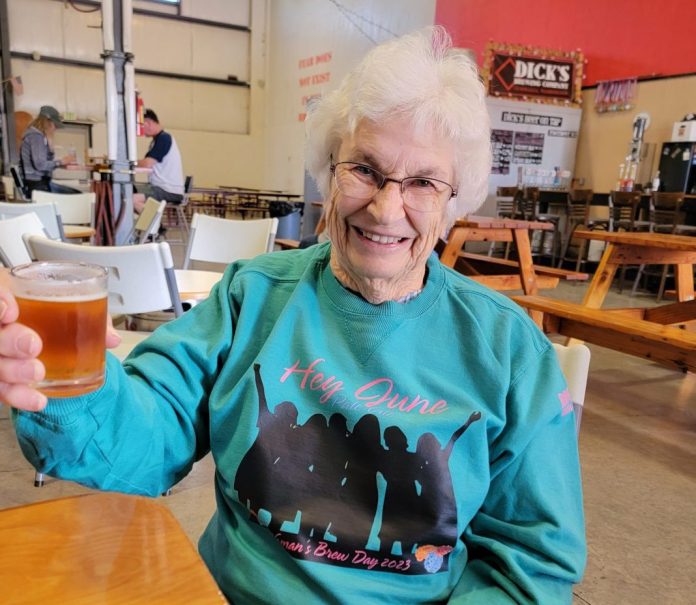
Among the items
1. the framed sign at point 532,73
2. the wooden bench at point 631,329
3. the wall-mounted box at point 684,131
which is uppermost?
the framed sign at point 532,73

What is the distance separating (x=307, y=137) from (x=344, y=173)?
0.18 meters

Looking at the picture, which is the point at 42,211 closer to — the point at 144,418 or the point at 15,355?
the point at 144,418

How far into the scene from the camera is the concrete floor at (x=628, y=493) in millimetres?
1924

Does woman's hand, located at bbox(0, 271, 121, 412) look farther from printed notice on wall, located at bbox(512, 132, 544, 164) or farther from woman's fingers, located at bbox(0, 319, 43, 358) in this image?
printed notice on wall, located at bbox(512, 132, 544, 164)

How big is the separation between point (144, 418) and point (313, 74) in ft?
45.2

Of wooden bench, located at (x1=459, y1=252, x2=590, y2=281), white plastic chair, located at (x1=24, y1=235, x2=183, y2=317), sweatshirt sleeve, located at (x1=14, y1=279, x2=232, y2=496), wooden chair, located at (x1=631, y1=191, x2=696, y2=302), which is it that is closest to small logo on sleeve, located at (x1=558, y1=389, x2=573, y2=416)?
sweatshirt sleeve, located at (x1=14, y1=279, x2=232, y2=496)

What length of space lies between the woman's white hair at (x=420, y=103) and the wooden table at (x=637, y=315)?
2031mm

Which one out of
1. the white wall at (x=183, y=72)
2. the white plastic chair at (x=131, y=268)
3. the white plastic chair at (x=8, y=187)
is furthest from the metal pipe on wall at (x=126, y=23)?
the white wall at (x=183, y=72)

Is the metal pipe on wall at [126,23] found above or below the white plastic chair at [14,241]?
above

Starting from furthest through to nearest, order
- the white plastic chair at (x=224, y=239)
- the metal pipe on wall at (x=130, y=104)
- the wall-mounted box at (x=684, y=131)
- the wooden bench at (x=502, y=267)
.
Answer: the wall-mounted box at (x=684, y=131), the metal pipe on wall at (x=130, y=104), the wooden bench at (x=502, y=267), the white plastic chair at (x=224, y=239)

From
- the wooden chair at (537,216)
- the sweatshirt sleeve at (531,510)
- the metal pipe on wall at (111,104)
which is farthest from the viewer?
the wooden chair at (537,216)

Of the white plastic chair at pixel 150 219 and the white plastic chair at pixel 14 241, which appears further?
the white plastic chair at pixel 150 219

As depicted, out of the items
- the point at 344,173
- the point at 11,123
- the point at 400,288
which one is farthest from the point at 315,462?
the point at 11,123

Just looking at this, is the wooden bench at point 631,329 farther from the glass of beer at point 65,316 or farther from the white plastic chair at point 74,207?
the white plastic chair at point 74,207
